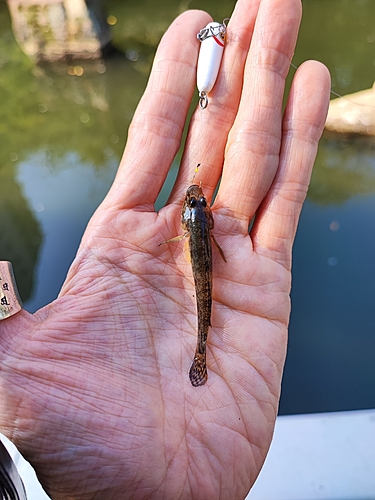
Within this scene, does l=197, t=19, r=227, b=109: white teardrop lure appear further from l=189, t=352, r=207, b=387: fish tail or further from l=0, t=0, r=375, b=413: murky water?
l=0, t=0, r=375, b=413: murky water

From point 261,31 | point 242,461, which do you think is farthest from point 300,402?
point 261,31

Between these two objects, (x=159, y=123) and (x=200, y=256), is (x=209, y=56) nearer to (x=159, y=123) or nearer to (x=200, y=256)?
(x=159, y=123)

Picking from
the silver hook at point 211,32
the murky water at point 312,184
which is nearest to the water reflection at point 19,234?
the murky water at point 312,184

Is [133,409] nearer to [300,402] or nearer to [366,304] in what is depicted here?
[300,402]

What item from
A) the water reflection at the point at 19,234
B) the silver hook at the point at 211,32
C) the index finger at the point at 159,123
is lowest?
the water reflection at the point at 19,234

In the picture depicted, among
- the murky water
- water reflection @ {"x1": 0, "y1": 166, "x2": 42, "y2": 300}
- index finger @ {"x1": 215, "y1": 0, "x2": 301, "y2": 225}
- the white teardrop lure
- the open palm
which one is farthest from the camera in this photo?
water reflection @ {"x1": 0, "y1": 166, "x2": 42, "y2": 300}

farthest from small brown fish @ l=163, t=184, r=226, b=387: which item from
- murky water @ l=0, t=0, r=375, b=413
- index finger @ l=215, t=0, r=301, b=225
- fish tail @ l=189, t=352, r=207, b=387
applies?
murky water @ l=0, t=0, r=375, b=413

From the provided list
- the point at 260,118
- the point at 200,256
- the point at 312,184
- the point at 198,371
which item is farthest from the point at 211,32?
the point at 312,184

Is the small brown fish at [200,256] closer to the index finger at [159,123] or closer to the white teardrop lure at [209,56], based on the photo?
the index finger at [159,123]
